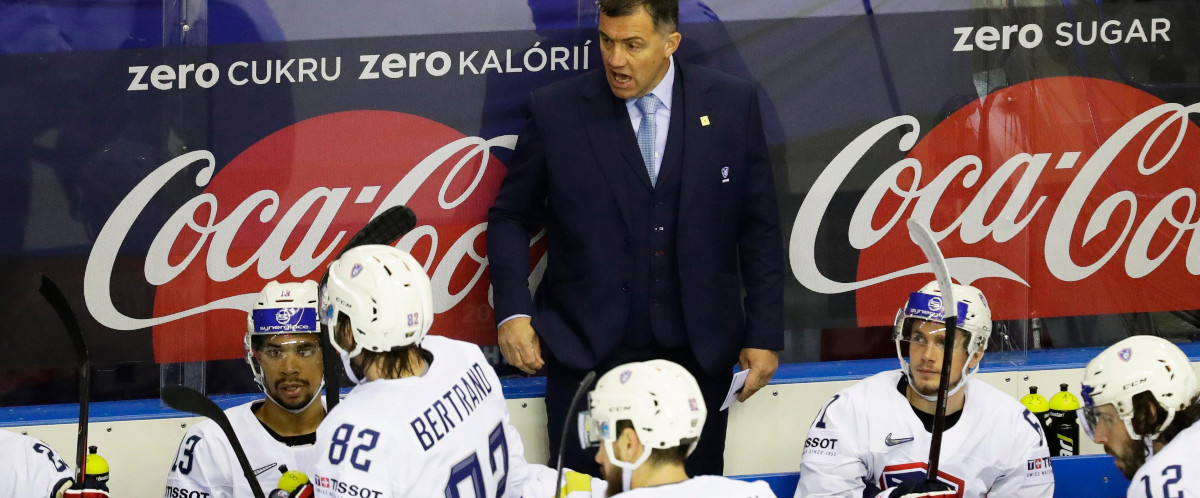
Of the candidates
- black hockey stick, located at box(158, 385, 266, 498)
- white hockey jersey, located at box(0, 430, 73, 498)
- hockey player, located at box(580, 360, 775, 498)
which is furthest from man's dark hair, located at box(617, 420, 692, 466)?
white hockey jersey, located at box(0, 430, 73, 498)

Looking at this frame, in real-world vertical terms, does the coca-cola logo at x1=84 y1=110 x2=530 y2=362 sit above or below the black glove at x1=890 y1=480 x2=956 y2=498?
above

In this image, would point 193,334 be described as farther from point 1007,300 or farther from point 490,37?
point 1007,300

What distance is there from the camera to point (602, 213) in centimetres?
465

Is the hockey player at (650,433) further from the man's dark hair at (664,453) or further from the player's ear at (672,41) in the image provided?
the player's ear at (672,41)

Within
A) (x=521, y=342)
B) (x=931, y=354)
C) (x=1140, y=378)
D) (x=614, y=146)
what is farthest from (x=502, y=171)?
(x=1140, y=378)

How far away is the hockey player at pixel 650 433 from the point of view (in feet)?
10.1

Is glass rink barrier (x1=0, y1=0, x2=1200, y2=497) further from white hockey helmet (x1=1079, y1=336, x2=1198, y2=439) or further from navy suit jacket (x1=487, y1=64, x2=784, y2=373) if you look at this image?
white hockey helmet (x1=1079, y1=336, x2=1198, y2=439)

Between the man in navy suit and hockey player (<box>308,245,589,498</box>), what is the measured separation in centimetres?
117

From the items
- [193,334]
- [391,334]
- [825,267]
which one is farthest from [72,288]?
[825,267]

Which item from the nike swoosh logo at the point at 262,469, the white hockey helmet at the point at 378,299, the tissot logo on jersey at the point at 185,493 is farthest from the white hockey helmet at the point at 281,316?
the white hockey helmet at the point at 378,299

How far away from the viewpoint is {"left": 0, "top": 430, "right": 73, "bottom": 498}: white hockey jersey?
376 cm

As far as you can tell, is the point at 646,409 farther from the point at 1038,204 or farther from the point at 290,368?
the point at 1038,204

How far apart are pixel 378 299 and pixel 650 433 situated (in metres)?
0.68

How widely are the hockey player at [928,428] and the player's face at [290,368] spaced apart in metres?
1.46
